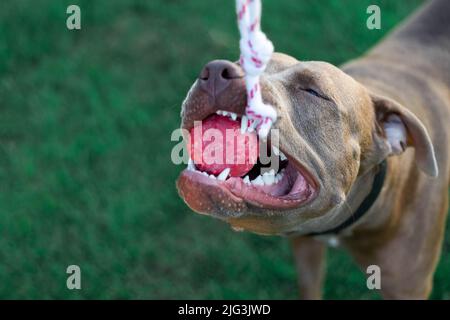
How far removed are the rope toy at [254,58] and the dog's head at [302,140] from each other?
0.06m

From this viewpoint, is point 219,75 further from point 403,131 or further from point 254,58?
point 403,131

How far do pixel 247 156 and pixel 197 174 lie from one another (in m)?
0.21

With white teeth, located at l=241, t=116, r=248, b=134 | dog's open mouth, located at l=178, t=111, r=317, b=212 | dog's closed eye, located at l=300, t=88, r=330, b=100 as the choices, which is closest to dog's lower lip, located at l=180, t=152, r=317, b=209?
dog's open mouth, located at l=178, t=111, r=317, b=212

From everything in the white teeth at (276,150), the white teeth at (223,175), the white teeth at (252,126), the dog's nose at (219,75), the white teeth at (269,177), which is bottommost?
the white teeth at (223,175)

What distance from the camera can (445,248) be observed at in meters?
4.82

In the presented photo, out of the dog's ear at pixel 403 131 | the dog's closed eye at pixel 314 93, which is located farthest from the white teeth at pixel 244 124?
the dog's ear at pixel 403 131

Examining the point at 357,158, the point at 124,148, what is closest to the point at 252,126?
the point at 357,158

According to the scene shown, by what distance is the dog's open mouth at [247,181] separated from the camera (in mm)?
2721

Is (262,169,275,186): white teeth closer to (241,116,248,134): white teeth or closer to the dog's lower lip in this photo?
the dog's lower lip

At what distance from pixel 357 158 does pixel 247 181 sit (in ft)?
1.96

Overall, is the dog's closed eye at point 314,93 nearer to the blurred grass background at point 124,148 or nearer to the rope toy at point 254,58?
the rope toy at point 254,58

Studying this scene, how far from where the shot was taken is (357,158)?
317 centimetres

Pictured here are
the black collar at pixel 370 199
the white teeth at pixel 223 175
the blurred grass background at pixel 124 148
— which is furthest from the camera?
the blurred grass background at pixel 124 148
